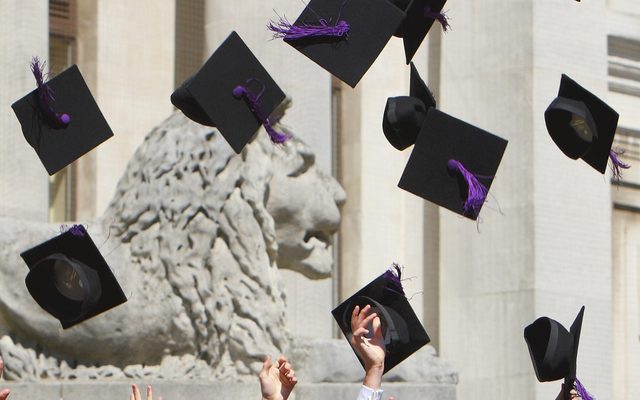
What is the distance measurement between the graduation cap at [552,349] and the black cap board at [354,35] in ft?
5.09

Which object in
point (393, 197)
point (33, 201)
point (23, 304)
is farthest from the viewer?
point (393, 197)

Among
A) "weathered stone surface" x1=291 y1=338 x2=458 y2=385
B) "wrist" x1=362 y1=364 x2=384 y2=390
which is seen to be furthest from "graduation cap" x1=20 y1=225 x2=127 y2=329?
"weathered stone surface" x1=291 y1=338 x2=458 y2=385

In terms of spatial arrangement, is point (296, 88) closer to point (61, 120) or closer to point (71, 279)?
point (61, 120)

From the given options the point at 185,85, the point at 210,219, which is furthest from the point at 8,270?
the point at 185,85

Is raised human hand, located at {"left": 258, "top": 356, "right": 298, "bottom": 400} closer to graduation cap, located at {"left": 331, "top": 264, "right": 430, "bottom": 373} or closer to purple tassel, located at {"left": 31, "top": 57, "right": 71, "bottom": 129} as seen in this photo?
graduation cap, located at {"left": 331, "top": 264, "right": 430, "bottom": 373}

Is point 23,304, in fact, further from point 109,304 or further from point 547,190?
point 547,190

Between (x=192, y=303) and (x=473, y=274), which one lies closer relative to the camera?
(x=192, y=303)

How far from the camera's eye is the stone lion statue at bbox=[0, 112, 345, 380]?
13211 mm

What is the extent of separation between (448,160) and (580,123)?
72 centimetres

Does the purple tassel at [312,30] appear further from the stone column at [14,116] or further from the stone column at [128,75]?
the stone column at [128,75]

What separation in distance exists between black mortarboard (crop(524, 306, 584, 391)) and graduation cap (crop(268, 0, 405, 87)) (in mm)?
1567

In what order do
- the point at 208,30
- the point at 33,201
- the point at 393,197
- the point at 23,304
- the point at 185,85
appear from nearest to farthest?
the point at 185,85, the point at 23,304, the point at 33,201, the point at 208,30, the point at 393,197

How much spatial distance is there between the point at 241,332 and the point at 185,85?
223 cm

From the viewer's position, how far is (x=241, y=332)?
1334 centimetres
